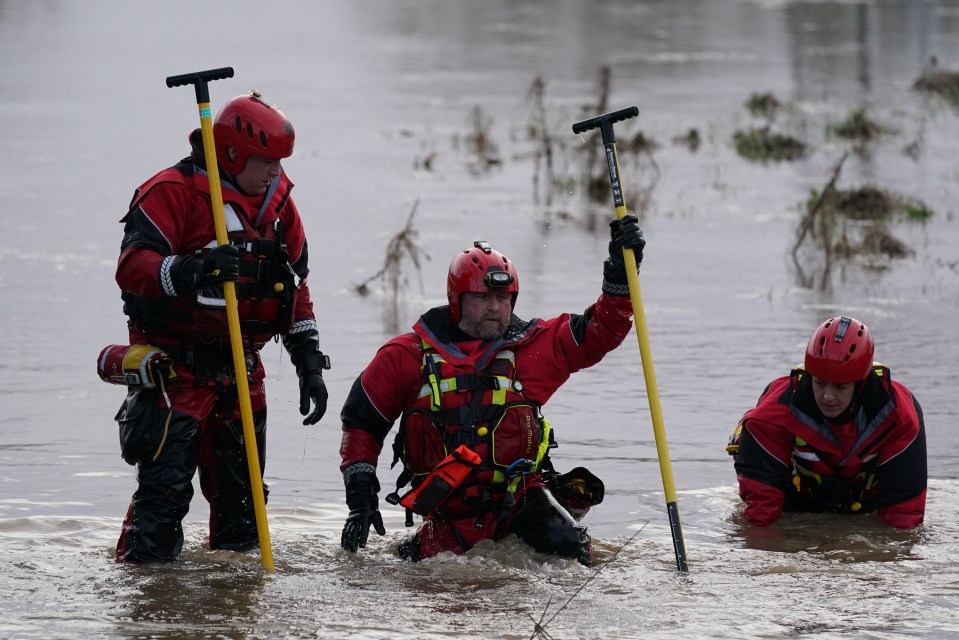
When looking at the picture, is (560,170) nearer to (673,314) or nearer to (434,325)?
(673,314)

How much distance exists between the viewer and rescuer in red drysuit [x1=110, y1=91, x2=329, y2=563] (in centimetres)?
651

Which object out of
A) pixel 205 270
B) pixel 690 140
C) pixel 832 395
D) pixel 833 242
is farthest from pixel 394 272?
pixel 690 140

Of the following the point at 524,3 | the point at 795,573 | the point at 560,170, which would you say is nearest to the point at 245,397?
the point at 795,573

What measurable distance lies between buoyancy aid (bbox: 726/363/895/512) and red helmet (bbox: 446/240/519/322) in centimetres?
148

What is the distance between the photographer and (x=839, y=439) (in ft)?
24.8

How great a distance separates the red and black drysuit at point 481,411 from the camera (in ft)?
22.5

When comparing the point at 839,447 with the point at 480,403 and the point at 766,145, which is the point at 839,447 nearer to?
the point at 480,403

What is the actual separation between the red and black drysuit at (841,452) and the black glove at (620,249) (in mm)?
A: 1161

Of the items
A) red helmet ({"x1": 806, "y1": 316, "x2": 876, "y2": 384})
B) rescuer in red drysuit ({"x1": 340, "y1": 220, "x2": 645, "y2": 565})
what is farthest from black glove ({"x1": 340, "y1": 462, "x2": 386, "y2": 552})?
red helmet ({"x1": 806, "y1": 316, "x2": 876, "y2": 384})

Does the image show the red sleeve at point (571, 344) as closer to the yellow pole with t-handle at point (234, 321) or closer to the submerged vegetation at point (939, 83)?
the yellow pole with t-handle at point (234, 321)

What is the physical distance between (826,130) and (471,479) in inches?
699

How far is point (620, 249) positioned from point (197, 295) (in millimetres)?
1701

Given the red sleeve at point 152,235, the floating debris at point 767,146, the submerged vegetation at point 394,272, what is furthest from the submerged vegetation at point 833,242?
the red sleeve at point 152,235

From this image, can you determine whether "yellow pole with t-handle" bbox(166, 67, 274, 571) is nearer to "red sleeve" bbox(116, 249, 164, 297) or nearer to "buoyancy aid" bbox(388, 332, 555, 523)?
"red sleeve" bbox(116, 249, 164, 297)
